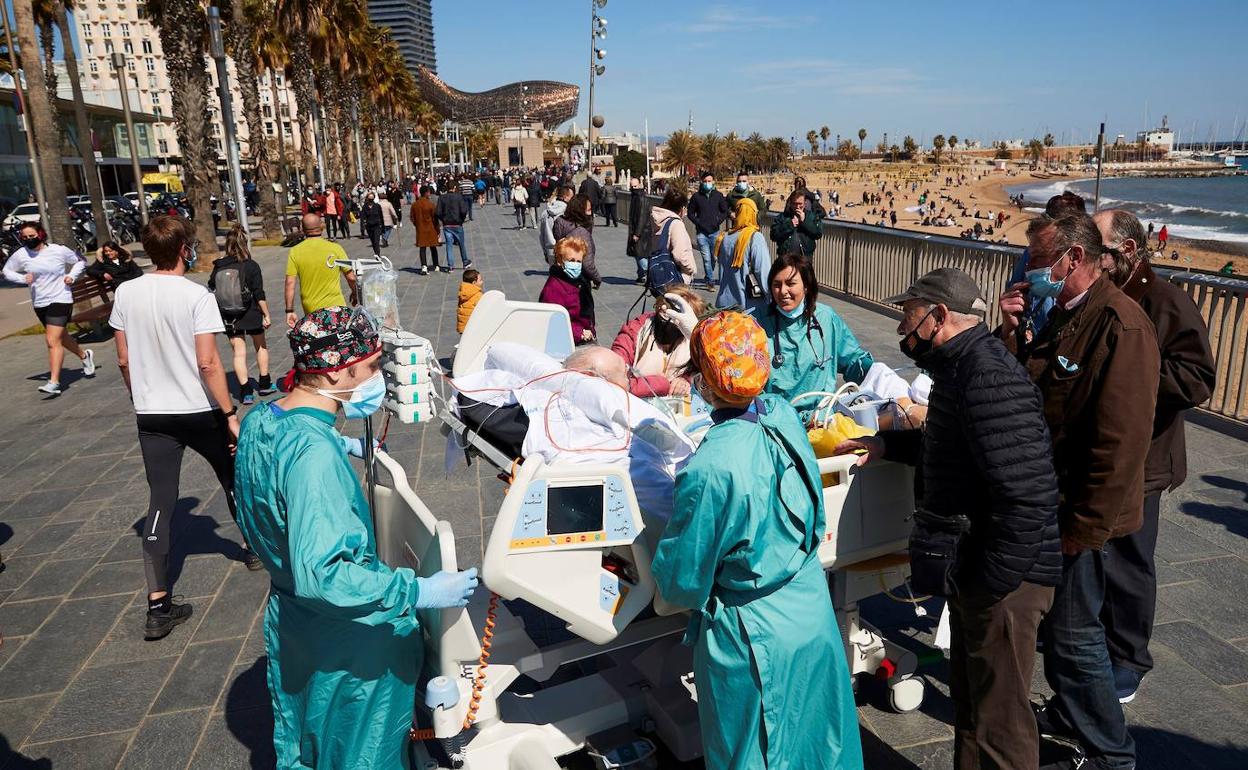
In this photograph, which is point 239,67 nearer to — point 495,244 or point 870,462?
point 495,244

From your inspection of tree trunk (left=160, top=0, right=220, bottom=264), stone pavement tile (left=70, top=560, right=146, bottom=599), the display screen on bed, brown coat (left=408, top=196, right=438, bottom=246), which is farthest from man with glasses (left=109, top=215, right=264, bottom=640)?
tree trunk (left=160, top=0, right=220, bottom=264)

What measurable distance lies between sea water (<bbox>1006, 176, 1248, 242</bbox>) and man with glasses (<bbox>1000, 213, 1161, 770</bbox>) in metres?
30.2

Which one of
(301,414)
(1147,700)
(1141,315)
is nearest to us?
(301,414)

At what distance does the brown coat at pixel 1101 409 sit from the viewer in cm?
262

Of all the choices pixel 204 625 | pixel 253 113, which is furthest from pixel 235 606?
pixel 253 113

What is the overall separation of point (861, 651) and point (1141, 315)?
1.70 meters

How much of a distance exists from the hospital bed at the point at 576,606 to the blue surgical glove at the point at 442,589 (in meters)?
0.04

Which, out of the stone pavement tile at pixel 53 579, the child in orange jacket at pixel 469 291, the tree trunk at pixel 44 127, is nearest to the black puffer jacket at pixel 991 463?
the stone pavement tile at pixel 53 579

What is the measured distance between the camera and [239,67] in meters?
27.1

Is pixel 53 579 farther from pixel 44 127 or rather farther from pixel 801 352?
pixel 44 127

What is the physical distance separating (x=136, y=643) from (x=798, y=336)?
12.6 feet

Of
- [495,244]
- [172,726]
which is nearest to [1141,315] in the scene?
[172,726]

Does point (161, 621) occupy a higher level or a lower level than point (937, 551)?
lower

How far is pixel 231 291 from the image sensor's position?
8.30m
